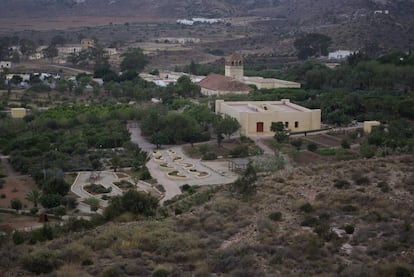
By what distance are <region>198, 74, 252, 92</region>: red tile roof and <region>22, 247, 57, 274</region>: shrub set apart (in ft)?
111

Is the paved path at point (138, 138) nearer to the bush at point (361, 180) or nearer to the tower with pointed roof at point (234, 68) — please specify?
the tower with pointed roof at point (234, 68)

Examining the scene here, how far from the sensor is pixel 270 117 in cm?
3588

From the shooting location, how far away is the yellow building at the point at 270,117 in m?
35.5

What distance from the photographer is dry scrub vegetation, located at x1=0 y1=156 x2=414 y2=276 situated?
13.2 meters

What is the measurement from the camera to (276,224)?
1603 cm

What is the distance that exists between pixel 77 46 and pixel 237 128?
1986 inches

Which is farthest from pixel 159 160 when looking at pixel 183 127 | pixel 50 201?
pixel 50 201

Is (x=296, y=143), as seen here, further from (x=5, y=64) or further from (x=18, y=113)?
(x=5, y=64)

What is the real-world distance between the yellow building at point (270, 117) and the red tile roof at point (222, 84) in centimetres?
817

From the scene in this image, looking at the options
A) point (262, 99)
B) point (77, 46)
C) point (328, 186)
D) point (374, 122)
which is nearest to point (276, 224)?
point (328, 186)

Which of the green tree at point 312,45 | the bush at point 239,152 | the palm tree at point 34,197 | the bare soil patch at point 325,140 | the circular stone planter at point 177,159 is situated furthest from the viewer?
the green tree at point 312,45

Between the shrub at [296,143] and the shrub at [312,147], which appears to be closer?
the shrub at [312,147]

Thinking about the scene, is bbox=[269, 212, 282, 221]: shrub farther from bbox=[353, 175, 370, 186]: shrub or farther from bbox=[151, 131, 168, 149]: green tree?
bbox=[151, 131, 168, 149]: green tree

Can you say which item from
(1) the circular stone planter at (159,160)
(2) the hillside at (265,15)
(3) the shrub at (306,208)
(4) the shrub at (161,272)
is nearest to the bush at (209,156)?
(1) the circular stone planter at (159,160)
